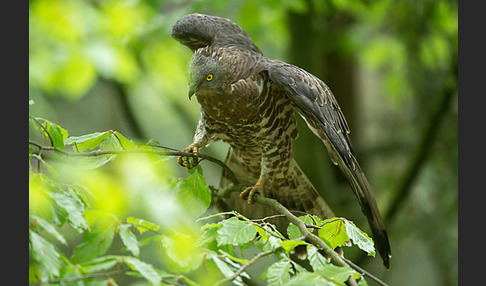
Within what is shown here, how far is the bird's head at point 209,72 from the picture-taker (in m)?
3.10

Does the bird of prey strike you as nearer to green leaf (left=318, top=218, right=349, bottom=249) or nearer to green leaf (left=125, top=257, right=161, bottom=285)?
green leaf (left=318, top=218, right=349, bottom=249)

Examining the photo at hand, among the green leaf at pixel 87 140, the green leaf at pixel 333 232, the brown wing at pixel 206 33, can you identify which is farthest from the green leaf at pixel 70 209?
the brown wing at pixel 206 33

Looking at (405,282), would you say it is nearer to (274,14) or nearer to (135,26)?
(274,14)

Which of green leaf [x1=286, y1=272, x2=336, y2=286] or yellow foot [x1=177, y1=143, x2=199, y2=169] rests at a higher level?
green leaf [x1=286, y1=272, x2=336, y2=286]

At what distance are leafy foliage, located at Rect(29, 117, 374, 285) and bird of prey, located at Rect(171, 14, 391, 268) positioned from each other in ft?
2.47

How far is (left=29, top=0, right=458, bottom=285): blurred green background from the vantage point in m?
5.54

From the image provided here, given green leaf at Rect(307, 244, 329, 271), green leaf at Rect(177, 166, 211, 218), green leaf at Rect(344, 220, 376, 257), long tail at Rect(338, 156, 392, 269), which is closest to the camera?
green leaf at Rect(307, 244, 329, 271)

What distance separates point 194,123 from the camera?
239 inches

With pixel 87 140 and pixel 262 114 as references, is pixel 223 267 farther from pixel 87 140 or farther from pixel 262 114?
pixel 262 114

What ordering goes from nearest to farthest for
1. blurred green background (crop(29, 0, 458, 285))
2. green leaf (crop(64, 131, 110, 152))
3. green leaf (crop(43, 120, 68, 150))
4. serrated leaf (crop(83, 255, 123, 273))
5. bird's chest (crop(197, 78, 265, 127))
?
serrated leaf (crop(83, 255, 123, 273)) < green leaf (crop(43, 120, 68, 150)) < green leaf (crop(64, 131, 110, 152)) < bird's chest (crop(197, 78, 265, 127)) < blurred green background (crop(29, 0, 458, 285))

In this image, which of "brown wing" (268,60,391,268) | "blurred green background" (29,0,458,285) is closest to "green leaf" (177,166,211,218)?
"brown wing" (268,60,391,268)

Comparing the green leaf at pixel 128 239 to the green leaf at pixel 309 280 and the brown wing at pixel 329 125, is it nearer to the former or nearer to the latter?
the green leaf at pixel 309 280

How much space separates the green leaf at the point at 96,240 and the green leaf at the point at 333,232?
836 mm

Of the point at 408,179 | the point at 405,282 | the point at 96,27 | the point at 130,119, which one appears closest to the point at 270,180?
the point at 408,179
